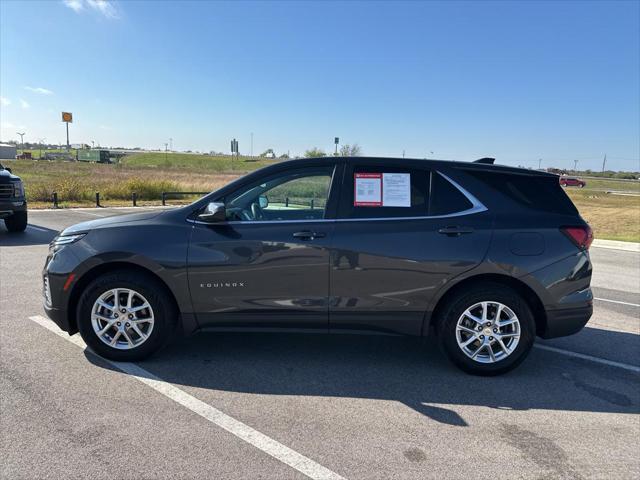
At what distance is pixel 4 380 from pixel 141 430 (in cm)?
139

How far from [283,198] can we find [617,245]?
13.1m

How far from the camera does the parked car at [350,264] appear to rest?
12.1ft

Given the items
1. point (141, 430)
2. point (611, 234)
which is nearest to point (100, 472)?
point (141, 430)

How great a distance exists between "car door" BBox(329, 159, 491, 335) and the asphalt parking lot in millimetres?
551

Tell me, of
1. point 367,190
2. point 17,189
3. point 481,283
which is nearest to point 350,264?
point 367,190

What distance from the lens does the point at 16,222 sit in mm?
11508

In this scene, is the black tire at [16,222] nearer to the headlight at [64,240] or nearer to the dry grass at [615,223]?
the headlight at [64,240]

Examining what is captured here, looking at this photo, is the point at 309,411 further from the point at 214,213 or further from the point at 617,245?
the point at 617,245

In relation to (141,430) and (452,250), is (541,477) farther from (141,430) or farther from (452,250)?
(141,430)

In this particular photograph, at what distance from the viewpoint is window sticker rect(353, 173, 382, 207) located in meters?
3.82

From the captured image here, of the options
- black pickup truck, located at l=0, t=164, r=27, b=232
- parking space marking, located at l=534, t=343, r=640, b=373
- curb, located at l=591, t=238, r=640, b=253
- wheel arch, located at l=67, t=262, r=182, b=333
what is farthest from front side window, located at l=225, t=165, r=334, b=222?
curb, located at l=591, t=238, r=640, b=253

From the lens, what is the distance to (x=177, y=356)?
4.10 meters

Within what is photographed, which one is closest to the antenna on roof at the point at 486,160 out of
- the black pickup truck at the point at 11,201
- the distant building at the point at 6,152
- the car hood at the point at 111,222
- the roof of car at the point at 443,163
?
the roof of car at the point at 443,163

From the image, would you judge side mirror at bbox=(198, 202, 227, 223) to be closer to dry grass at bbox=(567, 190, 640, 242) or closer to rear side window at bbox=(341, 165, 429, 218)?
rear side window at bbox=(341, 165, 429, 218)
